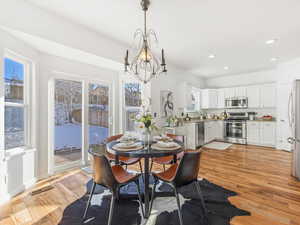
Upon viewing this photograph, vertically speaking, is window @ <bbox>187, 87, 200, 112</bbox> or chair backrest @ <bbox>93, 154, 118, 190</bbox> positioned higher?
window @ <bbox>187, 87, 200, 112</bbox>

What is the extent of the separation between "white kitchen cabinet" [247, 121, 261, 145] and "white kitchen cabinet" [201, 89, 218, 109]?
1.47 metres

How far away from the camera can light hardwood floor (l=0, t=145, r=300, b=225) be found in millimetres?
1868

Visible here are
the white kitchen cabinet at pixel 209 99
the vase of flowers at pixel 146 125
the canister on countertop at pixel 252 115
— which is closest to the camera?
the vase of flowers at pixel 146 125

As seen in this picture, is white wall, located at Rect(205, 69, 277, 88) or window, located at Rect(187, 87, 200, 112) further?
window, located at Rect(187, 87, 200, 112)

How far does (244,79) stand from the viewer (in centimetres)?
631

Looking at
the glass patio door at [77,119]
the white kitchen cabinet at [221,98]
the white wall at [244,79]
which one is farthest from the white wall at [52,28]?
the white wall at [244,79]

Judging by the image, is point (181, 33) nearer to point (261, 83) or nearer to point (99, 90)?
point (99, 90)

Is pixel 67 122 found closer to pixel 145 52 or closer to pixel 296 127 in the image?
pixel 145 52

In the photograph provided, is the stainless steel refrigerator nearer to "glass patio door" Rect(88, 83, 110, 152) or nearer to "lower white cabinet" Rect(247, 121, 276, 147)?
"lower white cabinet" Rect(247, 121, 276, 147)

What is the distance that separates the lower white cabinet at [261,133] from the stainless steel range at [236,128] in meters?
0.16

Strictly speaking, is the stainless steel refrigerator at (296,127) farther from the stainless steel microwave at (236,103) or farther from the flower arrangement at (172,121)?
the stainless steel microwave at (236,103)

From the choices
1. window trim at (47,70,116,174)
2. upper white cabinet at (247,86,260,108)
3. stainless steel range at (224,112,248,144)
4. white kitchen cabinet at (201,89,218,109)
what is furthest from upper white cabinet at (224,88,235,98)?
window trim at (47,70,116,174)

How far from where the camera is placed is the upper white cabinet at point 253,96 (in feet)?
18.8

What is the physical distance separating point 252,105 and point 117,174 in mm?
5850
